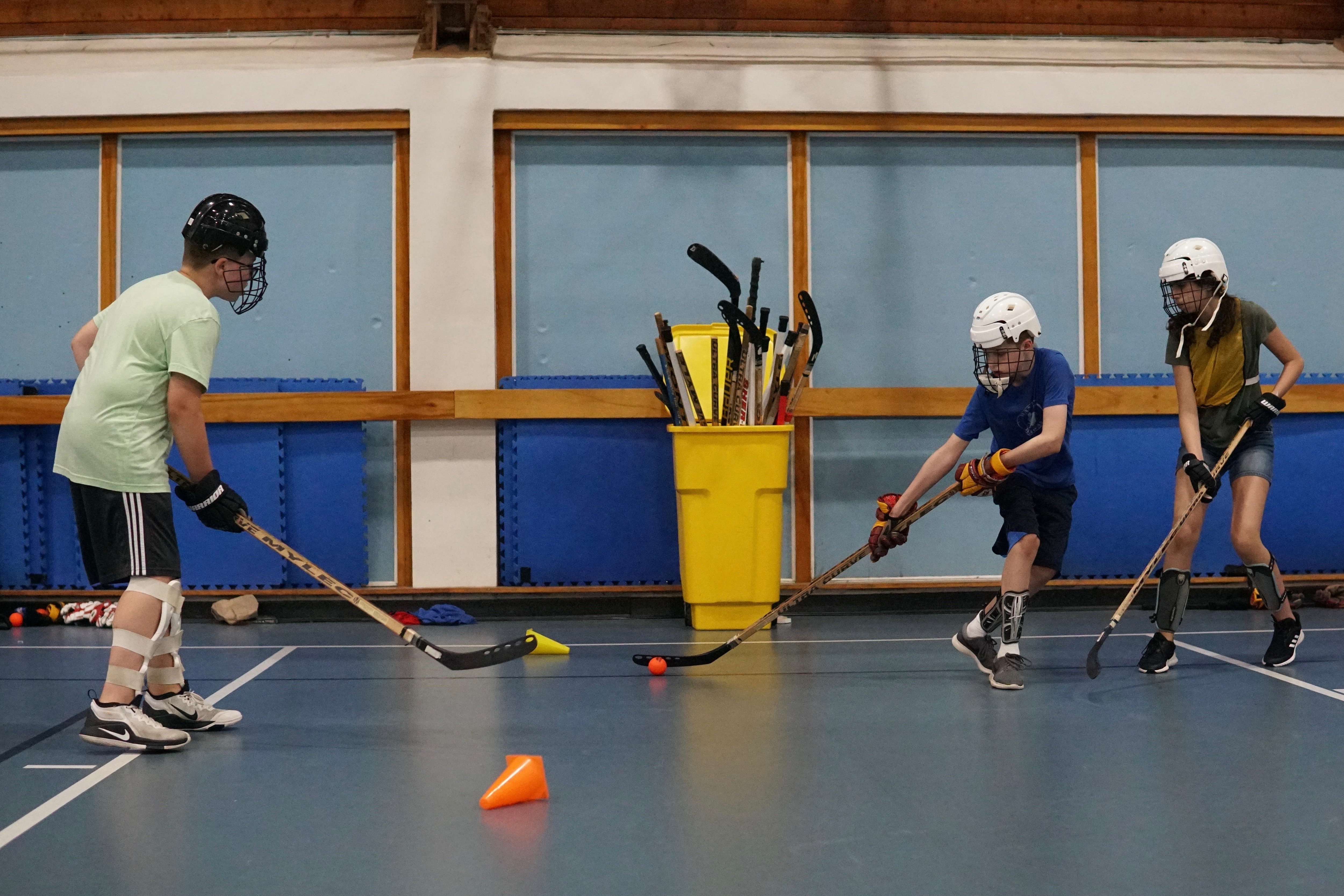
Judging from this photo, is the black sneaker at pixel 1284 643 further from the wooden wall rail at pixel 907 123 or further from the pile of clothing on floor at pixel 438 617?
the pile of clothing on floor at pixel 438 617

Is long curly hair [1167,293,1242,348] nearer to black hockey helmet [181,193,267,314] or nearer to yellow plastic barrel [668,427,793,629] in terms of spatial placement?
yellow plastic barrel [668,427,793,629]

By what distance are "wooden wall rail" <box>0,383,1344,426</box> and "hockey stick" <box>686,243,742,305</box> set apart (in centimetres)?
102

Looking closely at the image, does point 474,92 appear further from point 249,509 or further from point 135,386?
point 135,386

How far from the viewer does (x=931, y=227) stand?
634 cm

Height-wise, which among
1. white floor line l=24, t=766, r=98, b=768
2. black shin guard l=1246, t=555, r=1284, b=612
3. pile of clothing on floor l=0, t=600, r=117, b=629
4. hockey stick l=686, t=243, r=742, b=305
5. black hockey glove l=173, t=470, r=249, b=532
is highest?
hockey stick l=686, t=243, r=742, b=305

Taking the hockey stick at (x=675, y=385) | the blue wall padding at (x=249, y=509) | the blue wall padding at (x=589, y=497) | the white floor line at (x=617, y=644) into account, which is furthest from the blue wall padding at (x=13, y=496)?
the hockey stick at (x=675, y=385)

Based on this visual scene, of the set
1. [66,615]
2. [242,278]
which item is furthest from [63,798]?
[66,615]

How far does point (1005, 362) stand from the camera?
13.4ft

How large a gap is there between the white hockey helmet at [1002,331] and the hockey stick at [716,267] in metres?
1.22

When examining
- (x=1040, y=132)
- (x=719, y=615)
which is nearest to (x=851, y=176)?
(x=1040, y=132)

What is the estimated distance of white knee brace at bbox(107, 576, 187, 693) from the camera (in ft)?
10.7

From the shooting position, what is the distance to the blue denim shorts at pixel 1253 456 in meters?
4.32

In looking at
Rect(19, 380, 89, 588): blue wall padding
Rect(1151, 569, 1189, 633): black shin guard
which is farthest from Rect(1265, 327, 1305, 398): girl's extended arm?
Rect(19, 380, 89, 588): blue wall padding

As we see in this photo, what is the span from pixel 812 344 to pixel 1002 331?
6.85 feet
